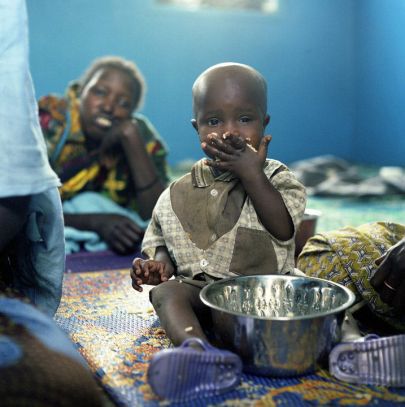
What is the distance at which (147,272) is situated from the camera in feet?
5.01

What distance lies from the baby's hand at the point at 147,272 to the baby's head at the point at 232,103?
0.37m

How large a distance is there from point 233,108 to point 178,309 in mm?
562

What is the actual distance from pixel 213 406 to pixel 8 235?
52cm

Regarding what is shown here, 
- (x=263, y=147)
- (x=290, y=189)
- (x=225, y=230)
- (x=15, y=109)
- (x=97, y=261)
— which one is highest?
(x=15, y=109)

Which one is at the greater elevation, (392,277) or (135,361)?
(392,277)

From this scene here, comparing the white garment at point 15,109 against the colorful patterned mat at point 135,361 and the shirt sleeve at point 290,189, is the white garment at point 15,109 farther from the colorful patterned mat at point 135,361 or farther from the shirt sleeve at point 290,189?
the shirt sleeve at point 290,189

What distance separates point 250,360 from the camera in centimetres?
125

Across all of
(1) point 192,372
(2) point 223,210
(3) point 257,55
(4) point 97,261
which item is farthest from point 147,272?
(3) point 257,55

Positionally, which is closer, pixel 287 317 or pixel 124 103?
pixel 287 317

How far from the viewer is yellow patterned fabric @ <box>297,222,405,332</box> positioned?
1582 millimetres

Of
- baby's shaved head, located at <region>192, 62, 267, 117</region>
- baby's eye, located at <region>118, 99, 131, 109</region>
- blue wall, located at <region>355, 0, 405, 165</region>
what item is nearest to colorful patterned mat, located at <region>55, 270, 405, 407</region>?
baby's shaved head, located at <region>192, 62, 267, 117</region>

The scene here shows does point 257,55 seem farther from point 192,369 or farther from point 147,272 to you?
point 192,369

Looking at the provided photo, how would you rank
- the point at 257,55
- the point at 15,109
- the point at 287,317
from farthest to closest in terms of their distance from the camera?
the point at 257,55, the point at 287,317, the point at 15,109

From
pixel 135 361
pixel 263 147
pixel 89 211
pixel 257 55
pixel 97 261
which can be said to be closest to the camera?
pixel 135 361
